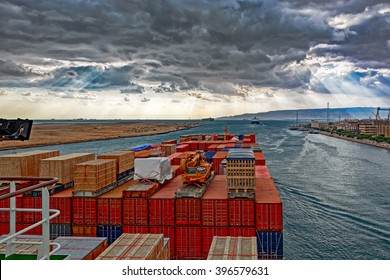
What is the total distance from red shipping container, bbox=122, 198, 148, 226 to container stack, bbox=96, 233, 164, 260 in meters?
7.11

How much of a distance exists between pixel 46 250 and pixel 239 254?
8732mm

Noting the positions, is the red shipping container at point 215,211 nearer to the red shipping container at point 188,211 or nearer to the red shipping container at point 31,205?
the red shipping container at point 188,211

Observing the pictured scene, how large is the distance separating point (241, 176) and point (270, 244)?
4.85m

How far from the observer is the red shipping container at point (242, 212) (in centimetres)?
2116

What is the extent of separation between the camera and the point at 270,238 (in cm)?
2062

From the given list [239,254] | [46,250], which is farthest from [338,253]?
[46,250]

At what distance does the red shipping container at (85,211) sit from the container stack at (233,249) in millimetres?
11438

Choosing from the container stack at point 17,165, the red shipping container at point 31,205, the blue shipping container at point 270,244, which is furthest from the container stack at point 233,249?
the container stack at point 17,165

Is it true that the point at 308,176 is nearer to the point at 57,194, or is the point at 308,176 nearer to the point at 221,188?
the point at 221,188

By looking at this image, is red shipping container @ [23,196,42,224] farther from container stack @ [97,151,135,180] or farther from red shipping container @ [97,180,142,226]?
container stack @ [97,151,135,180]

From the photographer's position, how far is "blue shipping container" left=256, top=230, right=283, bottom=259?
20.3 metres

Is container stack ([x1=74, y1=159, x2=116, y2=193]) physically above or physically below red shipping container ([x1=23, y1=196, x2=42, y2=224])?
above

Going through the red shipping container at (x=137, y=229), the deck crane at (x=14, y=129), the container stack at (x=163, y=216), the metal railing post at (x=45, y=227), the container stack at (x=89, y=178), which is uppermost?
the deck crane at (x=14, y=129)

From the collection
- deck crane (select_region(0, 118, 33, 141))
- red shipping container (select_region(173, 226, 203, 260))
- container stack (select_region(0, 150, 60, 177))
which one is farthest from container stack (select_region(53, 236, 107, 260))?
container stack (select_region(0, 150, 60, 177))
